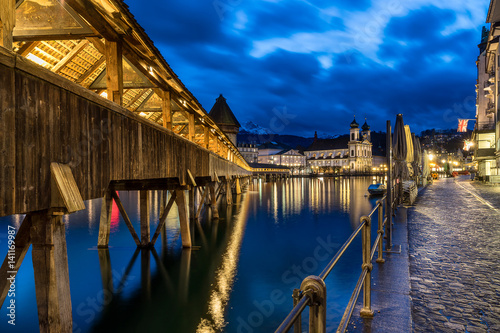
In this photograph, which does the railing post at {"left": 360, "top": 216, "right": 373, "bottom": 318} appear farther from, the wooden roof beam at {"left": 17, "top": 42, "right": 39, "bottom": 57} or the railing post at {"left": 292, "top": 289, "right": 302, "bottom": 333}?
the wooden roof beam at {"left": 17, "top": 42, "right": 39, "bottom": 57}

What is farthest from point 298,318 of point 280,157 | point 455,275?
point 280,157

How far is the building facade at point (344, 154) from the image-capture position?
13225 centimetres

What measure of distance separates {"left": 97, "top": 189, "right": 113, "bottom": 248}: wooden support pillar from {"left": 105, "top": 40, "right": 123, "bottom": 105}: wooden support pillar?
26.7ft

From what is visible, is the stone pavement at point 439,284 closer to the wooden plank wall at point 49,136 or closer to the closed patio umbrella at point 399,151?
the wooden plank wall at point 49,136

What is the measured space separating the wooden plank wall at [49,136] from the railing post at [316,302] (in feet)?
10.2

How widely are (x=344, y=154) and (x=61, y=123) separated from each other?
460ft

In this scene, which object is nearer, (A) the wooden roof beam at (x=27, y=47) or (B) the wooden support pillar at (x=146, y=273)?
(A) the wooden roof beam at (x=27, y=47)

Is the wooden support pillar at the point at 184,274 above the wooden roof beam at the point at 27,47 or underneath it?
underneath

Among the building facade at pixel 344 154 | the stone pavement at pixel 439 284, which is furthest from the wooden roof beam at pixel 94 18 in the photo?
the building facade at pixel 344 154

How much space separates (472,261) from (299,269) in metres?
6.72

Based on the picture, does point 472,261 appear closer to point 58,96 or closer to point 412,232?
point 412,232

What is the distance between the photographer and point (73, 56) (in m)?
7.11

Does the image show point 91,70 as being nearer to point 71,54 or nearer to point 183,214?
point 71,54

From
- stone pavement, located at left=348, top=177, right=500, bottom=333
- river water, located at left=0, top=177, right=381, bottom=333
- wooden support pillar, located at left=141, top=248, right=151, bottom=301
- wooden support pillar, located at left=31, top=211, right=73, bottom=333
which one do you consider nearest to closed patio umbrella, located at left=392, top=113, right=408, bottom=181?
river water, located at left=0, top=177, right=381, bottom=333
